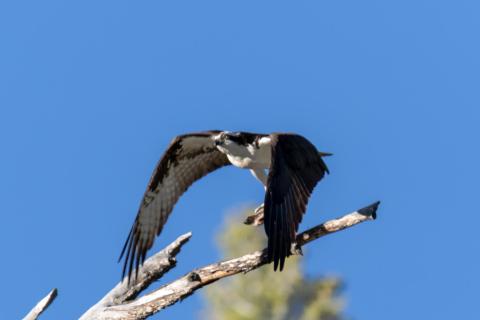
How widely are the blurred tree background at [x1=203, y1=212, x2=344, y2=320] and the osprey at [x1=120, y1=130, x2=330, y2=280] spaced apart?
23.7 feet

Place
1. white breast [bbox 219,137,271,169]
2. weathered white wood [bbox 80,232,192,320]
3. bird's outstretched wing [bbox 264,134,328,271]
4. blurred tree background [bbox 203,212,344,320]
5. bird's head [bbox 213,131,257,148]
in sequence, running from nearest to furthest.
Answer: bird's outstretched wing [bbox 264,134,328,271] → weathered white wood [bbox 80,232,192,320] → white breast [bbox 219,137,271,169] → bird's head [bbox 213,131,257,148] → blurred tree background [bbox 203,212,344,320]

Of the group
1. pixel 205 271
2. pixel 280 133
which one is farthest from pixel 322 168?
pixel 205 271

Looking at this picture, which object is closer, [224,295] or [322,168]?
[322,168]

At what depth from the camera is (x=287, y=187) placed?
13109mm

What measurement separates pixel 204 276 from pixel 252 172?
8.22ft

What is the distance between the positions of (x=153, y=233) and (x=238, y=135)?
1583 millimetres

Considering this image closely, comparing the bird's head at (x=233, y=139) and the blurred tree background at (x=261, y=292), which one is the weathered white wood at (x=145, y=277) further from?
the blurred tree background at (x=261, y=292)

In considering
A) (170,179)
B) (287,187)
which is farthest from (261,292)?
(287,187)

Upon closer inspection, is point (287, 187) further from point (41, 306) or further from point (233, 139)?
point (41, 306)

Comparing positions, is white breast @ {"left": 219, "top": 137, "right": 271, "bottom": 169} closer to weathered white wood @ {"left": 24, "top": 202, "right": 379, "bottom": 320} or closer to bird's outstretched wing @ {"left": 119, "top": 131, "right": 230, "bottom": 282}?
bird's outstretched wing @ {"left": 119, "top": 131, "right": 230, "bottom": 282}

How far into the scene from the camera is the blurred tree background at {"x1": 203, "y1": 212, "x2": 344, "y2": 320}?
75.6 ft

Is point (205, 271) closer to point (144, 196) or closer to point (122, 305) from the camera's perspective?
point (122, 305)

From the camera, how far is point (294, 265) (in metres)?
24.5

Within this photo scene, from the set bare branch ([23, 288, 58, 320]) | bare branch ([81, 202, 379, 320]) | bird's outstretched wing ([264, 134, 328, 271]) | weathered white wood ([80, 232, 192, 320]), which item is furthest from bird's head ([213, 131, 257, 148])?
bare branch ([23, 288, 58, 320])
